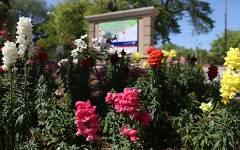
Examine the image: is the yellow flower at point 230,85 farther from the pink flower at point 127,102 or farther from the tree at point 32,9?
the tree at point 32,9

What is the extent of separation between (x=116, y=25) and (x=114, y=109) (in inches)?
530

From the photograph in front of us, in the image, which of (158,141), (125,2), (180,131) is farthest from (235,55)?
(125,2)

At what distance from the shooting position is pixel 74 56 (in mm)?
9508

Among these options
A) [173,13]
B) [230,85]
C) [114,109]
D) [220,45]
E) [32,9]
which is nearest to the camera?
[230,85]

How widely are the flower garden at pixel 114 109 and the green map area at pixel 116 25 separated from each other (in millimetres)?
9669

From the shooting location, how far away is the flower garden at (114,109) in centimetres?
547

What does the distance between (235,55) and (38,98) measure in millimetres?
2703

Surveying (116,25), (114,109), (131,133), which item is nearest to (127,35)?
(116,25)

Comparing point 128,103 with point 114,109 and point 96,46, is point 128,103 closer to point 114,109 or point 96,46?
point 114,109

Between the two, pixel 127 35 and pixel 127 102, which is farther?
pixel 127 35

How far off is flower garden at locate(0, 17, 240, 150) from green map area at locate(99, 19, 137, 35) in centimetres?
967

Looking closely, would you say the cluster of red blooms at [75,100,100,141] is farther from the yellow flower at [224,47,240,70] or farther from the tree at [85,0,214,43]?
the tree at [85,0,214,43]

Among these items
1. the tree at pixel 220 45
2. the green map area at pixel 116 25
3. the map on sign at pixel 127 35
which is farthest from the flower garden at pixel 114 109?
the tree at pixel 220 45

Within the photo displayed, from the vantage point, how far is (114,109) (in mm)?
6523
